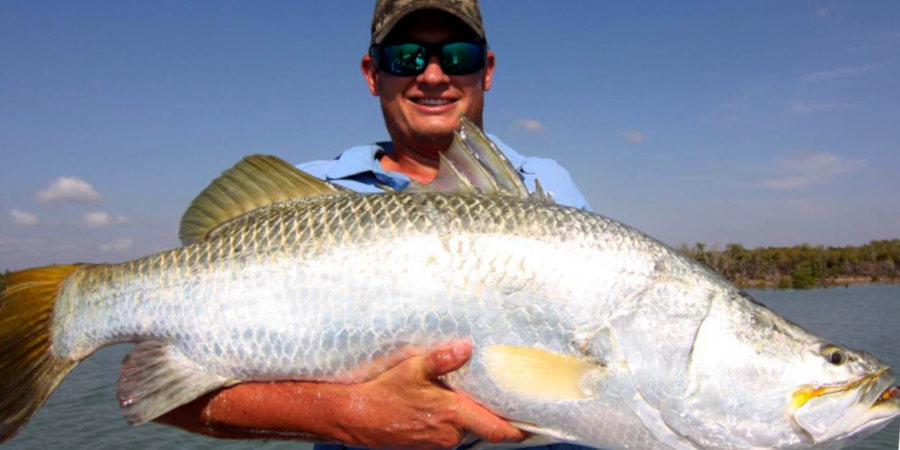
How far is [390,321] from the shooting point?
2.50 metres

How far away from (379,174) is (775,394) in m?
2.35

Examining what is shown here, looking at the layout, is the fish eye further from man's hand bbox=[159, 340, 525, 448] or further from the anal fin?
the anal fin

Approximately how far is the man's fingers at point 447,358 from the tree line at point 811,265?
1935 inches

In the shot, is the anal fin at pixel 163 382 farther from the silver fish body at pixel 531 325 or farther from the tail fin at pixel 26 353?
the tail fin at pixel 26 353

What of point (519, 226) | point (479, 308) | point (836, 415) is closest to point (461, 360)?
point (479, 308)

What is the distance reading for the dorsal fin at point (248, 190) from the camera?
117 inches

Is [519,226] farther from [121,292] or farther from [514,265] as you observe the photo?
[121,292]

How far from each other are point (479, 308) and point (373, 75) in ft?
8.49

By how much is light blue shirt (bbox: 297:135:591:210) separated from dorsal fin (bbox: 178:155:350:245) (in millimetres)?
702

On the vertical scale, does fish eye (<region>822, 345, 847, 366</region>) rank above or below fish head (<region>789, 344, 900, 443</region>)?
above

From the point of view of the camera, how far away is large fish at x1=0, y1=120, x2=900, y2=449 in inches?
96.7

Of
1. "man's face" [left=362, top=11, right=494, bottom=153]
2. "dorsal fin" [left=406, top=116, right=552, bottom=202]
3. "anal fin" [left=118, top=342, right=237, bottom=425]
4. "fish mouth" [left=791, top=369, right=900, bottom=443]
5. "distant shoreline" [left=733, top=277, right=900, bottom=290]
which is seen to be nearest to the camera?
"fish mouth" [left=791, top=369, right=900, bottom=443]

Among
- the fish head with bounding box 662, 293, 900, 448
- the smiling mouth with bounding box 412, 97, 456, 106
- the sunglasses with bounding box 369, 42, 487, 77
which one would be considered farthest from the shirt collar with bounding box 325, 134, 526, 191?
the fish head with bounding box 662, 293, 900, 448

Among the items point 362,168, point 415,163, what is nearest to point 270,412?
point 362,168
